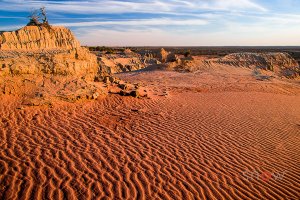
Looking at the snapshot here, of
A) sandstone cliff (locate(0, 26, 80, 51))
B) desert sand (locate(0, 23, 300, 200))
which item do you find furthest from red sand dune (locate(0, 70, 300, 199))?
sandstone cliff (locate(0, 26, 80, 51))

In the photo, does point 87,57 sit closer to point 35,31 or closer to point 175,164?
point 35,31

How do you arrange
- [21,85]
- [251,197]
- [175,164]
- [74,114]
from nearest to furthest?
[251,197]
[175,164]
[74,114]
[21,85]

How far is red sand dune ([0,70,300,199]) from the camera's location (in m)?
5.23

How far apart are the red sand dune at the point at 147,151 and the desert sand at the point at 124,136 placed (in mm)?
27

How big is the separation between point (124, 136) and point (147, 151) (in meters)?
1.27

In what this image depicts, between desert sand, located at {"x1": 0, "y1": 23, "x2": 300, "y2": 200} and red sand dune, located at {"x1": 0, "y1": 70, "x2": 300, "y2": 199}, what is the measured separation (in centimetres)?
3

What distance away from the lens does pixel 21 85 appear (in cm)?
1010

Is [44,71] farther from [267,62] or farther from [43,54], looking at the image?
[267,62]

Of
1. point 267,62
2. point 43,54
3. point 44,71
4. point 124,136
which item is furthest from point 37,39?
point 267,62

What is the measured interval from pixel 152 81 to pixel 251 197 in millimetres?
14780

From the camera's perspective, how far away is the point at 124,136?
7.91m

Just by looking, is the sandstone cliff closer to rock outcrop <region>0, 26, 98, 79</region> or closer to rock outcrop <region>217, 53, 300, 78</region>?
rock outcrop <region>0, 26, 98, 79</region>

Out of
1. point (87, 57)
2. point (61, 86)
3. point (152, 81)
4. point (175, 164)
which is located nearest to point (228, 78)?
point (152, 81)

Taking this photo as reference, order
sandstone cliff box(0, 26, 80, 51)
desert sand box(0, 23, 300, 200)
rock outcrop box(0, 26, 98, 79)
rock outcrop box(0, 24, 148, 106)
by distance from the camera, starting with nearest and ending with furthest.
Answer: desert sand box(0, 23, 300, 200)
rock outcrop box(0, 24, 148, 106)
rock outcrop box(0, 26, 98, 79)
sandstone cliff box(0, 26, 80, 51)
